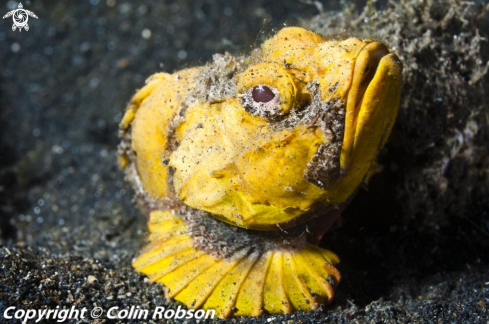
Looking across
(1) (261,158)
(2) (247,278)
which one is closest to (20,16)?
(2) (247,278)

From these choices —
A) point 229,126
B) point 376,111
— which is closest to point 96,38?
point 229,126

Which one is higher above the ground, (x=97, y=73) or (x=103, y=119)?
(x=97, y=73)

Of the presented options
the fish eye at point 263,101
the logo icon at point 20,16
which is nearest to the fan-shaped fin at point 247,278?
the fish eye at point 263,101

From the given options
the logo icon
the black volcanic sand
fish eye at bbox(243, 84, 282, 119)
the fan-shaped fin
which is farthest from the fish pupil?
the logo icon

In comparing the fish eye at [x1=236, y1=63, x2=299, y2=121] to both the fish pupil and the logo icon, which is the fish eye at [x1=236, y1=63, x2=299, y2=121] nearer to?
the fish pupil

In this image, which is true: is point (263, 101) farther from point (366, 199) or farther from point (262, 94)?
point (366, 199)

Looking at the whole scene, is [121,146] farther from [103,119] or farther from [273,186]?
[103,119]
